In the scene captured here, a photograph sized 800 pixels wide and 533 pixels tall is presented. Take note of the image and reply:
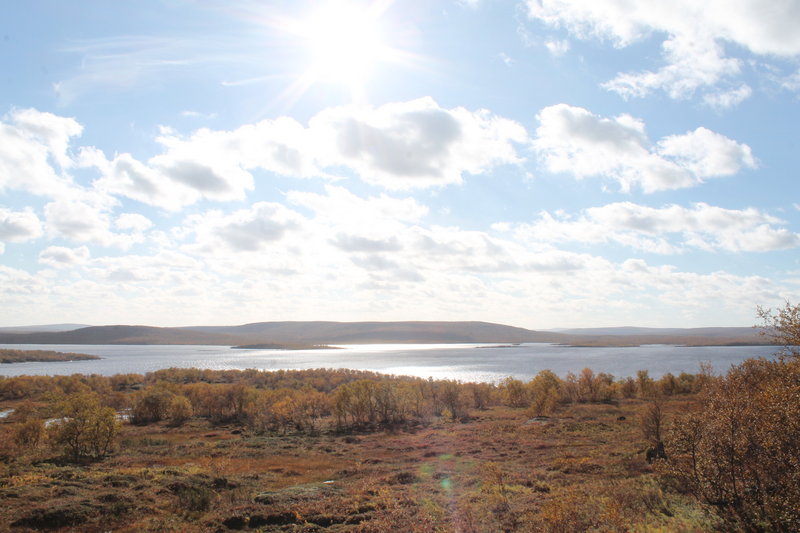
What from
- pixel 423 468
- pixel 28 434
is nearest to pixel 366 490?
pixel 423 468

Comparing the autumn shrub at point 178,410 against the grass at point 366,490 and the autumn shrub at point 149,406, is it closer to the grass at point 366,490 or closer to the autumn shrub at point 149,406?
the autumn shrub at point 149,406

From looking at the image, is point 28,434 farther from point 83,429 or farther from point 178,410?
point 178,410

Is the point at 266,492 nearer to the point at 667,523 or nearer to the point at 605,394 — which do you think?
the point at 667,523

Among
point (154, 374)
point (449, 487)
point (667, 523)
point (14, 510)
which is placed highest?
point (667, 523)

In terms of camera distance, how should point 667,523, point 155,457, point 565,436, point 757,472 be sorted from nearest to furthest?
point 757,472 → point 667,523 → point 155,457 → point 565,436

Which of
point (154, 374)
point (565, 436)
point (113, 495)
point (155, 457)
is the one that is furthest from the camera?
point (154, 374)

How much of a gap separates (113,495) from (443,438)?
39.0 metres

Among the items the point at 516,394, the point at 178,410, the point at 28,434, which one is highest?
the point at 28,434

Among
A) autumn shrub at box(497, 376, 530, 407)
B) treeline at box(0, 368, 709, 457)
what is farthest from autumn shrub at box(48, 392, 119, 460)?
autumn shrub at box(497, 376, 530, 407)

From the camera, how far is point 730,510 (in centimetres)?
1644

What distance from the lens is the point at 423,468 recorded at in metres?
36.1

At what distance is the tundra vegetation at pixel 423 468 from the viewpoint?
16.5 meters

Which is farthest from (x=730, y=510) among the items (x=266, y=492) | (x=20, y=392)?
(x=20, y=392)

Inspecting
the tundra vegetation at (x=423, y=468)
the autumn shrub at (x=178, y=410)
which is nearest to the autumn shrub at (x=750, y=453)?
the tundra vegetation at (x=423, y=468)
